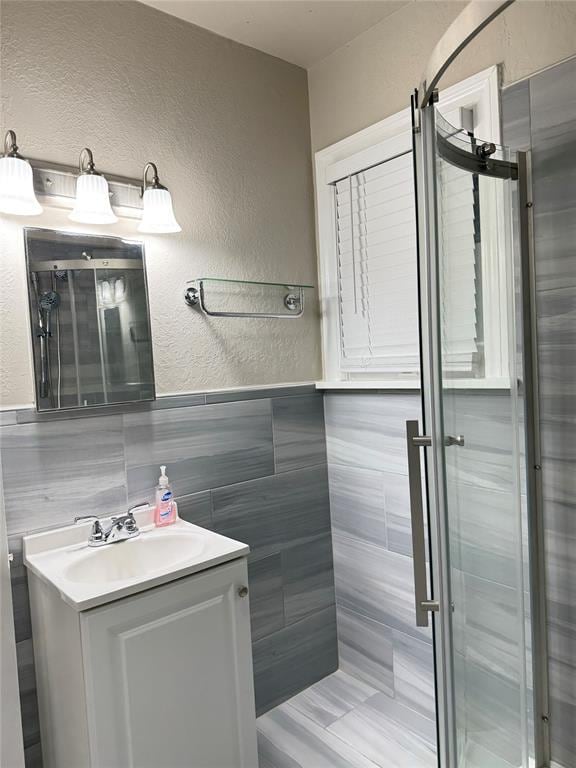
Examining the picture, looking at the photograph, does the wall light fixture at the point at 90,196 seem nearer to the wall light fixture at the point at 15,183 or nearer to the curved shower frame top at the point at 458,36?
the wall light fixture at the point at 15,183

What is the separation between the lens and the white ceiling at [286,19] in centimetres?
192

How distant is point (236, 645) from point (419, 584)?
650mm

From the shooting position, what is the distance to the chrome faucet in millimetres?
1695

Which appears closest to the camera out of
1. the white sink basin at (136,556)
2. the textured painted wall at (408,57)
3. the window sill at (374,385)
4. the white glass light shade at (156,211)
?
the textured painted wall at (408,57)

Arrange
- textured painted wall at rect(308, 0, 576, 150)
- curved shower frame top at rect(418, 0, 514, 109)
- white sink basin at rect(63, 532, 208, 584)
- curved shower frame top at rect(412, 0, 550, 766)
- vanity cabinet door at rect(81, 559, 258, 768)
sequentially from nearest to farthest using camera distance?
curved shower frame top at rect(418, 0, 514, 109) < curved shower frame top at rect(412, 0, 550, 766) < vanity cabinet door at rect(81, 559, 258, 768) < textured painted wall at rect(308, 0, 576, 150) < white sink basin at rect(63, 532, 208, 584)

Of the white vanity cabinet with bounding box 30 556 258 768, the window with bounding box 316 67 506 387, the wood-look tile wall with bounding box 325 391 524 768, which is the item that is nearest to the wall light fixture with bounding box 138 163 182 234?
the window with bounding box 316 67 506 387

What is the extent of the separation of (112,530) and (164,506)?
0.19m

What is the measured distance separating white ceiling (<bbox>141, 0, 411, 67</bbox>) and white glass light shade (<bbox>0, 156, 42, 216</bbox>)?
31.3 inches

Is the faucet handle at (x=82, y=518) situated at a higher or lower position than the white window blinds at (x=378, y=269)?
lower

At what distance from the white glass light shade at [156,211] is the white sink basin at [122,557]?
929 millimetres

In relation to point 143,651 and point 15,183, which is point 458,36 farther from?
point 143,651

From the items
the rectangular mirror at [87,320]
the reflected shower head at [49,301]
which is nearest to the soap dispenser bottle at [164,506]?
the rectangular mirror at [87,320]

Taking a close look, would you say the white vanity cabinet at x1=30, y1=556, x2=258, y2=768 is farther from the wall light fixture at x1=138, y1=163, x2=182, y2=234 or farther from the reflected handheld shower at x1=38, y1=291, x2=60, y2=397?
the wall light fixture at x1=138, y1=163, x2=182, y2=234

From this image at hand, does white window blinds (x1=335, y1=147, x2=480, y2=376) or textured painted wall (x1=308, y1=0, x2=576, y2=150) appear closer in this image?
textured painted wall (x1=308, y1=0, x2=576, y2=150)
